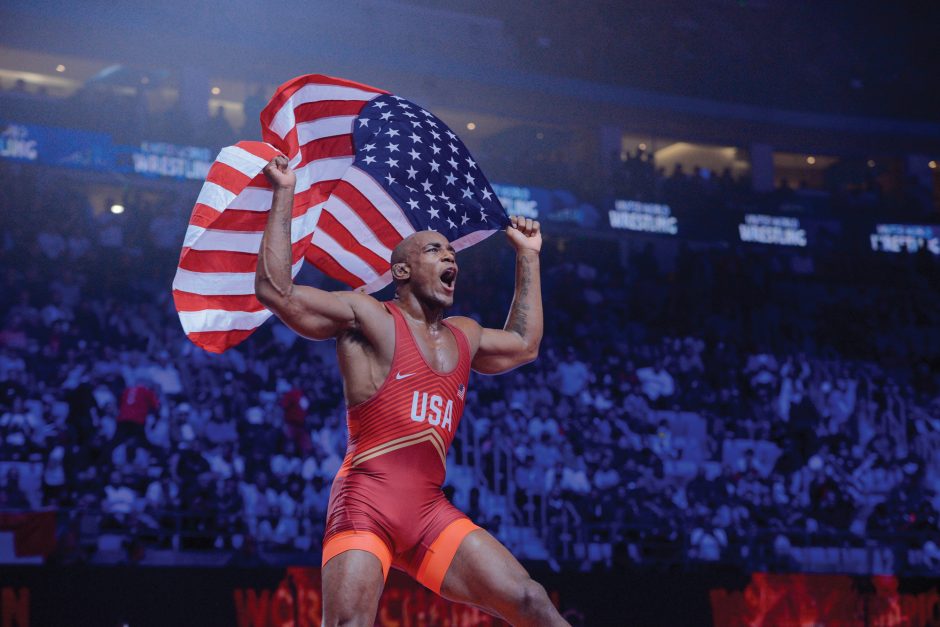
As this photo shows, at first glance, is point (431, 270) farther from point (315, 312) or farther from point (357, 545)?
point (357, 545)

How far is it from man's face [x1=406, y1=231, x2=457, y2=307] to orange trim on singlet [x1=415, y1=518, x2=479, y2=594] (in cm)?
96

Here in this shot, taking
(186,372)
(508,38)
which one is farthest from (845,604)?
(508,38)

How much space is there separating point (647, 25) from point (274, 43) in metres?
10.2

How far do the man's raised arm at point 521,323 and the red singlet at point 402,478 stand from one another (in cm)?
50

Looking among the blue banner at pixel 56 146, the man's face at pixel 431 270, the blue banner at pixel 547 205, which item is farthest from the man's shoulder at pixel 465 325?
the blue banner at pixel 547 205

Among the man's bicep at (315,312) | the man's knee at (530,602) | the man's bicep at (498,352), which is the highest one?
the man's bicep at (315,312)

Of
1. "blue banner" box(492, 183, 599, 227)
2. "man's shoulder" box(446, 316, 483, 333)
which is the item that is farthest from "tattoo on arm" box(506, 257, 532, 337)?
"blue banner" box(492, 183, 599, 227)

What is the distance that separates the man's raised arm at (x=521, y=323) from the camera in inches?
197

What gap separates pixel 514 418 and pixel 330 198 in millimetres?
8304

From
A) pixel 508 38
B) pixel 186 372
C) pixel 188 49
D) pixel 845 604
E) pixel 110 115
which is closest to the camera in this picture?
pixel 845 604

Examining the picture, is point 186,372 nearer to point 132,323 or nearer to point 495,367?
point 132,323

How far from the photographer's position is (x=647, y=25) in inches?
1058

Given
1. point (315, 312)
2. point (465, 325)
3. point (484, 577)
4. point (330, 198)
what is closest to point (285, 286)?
point (315, 312)

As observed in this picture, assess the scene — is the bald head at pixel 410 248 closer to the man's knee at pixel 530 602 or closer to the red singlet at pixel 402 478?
the red singlet at pixel 402 478
